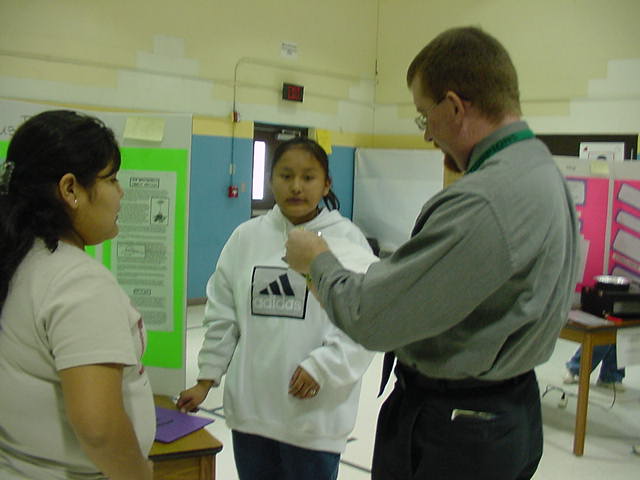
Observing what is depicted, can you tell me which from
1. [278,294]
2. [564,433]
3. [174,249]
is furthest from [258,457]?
[564,433]

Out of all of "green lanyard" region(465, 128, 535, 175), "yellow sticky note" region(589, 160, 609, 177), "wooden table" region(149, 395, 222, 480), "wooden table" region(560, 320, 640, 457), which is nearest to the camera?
"green lanyard" region(465, 128, 535, 175)

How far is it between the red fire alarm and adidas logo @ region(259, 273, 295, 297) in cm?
481

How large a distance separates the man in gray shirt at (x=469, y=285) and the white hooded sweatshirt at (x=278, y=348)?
39 cm

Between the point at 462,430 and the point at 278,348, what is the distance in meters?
0.65

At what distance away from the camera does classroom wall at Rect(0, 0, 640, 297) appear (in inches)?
199

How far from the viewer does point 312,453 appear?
1.67 metres

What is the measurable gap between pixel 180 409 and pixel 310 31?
5.43 metres

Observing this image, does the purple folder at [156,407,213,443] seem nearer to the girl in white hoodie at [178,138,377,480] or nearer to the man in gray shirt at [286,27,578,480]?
the girl in white hoodie at [178,138,377,480]

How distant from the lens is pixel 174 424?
166 cm

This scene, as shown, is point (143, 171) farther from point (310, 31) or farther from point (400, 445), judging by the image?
point (310, 31)

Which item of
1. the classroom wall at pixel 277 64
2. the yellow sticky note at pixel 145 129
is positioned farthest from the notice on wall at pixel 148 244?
the classroom wall at pixel 277 64

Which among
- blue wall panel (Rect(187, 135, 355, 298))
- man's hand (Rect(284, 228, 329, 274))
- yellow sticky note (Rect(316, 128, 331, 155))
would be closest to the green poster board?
man's hand (Rect(284, 228, 329, 274))

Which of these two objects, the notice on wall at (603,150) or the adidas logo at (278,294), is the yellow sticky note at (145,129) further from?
the notice on wall at (603,150)

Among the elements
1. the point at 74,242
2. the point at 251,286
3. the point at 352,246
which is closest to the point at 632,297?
the point at 352,246
